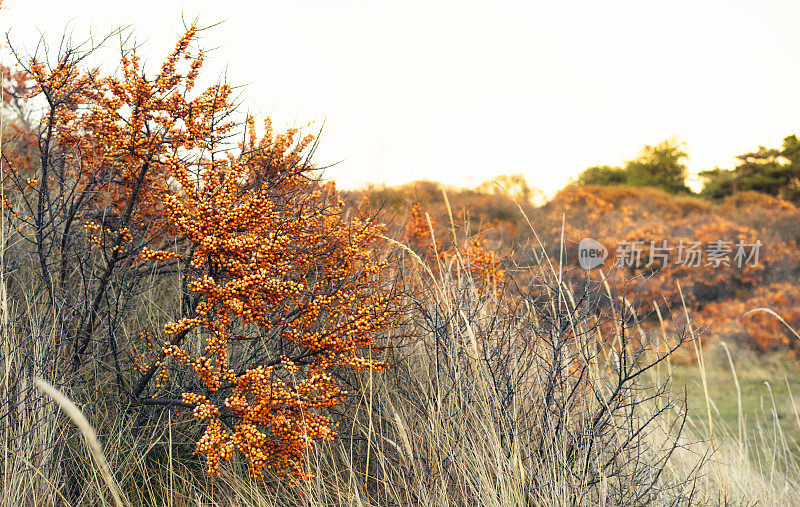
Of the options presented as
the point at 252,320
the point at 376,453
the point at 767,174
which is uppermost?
the point at 767,174

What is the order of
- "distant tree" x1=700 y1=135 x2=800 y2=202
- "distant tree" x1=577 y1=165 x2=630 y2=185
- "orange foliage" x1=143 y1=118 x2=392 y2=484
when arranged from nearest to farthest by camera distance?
"orange foliage" x1=143 y1=118 x2=392 y2=484 < "distant tree" x1=700 y1=135 x2=800 y2=202 < "distant tree" x1=577 y1=165 x2=630 y2=185

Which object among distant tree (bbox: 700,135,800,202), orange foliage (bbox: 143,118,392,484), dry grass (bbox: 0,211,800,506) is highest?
distant tree (bbox: 700,135,800,202)

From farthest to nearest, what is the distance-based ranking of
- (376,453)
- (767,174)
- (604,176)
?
(604,176) → (767,174) → (376,453)

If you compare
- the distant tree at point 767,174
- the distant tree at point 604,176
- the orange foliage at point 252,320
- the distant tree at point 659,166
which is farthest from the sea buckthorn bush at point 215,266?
the distant tree at point 659,166

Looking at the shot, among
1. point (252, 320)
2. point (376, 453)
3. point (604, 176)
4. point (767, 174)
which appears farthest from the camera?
point (604, 176)

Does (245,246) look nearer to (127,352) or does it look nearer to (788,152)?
(127,352)

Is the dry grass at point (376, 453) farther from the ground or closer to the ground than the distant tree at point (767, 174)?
closer to the ground

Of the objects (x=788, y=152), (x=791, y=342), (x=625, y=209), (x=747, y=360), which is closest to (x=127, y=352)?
(x=747, y=360)

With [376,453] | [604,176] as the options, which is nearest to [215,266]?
[376,453]

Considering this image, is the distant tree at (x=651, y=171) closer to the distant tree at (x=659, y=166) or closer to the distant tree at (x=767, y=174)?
the distant tree at (x=659, y=166)

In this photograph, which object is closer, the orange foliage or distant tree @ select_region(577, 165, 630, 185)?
the orange foliage

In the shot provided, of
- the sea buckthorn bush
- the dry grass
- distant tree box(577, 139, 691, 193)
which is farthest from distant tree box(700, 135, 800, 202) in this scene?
the sea buckthorn bush

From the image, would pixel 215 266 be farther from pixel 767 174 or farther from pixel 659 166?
pixel 659 166

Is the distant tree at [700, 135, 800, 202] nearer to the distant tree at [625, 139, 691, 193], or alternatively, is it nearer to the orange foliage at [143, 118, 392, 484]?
the distant tree at [625, 139, 691, 193]
